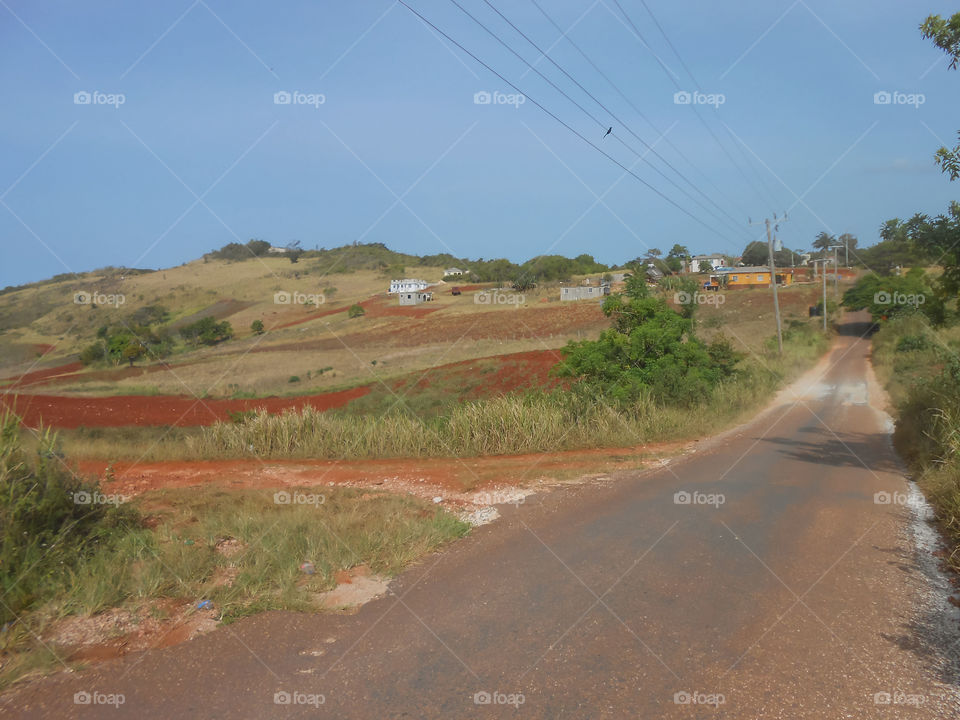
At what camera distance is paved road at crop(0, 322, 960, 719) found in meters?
4.00

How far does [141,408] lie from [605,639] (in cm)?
2600

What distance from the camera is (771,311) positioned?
6950 cm

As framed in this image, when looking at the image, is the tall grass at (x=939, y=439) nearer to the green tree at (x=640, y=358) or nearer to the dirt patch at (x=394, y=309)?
the green tree at (x=640, y=358)

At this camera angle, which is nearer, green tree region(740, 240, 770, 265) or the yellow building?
the yellow building

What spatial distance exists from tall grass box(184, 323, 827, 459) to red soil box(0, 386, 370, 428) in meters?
4.96

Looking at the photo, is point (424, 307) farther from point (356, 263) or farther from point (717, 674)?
point (717, 674)

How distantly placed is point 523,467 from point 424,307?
54.0m

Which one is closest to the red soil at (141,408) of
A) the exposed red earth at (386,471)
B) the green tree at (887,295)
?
the exposed red earth at (386,471)

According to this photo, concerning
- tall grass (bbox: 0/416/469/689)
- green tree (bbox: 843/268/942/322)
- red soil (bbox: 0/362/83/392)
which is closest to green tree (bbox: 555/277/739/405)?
tall grass (bbox: 0/416/469/689)

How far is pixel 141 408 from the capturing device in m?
26.9

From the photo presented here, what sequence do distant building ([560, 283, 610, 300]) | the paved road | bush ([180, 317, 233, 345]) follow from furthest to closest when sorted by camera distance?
distant building ([560, 283, 610, 300]) < bush ([180, 317, 233, 345]) < the paved road

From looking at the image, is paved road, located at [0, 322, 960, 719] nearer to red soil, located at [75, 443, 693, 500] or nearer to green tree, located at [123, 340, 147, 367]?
red soil, located at [75, 443, 693, 500]

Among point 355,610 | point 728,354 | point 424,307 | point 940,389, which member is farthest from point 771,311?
point 355,610

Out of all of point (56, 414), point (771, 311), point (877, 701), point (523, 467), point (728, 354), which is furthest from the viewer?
point (771, 311)
